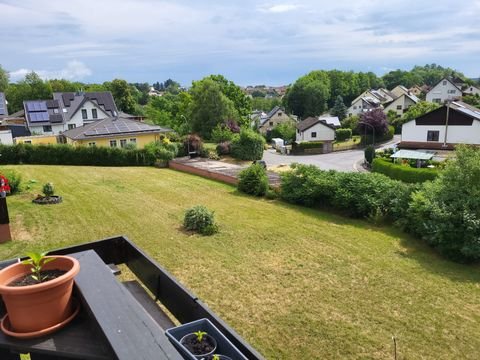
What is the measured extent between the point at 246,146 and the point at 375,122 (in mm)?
26004

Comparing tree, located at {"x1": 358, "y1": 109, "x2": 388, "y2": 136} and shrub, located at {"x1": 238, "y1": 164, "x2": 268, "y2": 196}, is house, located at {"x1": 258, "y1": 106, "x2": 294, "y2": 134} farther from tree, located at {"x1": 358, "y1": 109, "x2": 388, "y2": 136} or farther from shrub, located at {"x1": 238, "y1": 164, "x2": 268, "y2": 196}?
shrub, located at {"x1": 238, "y1": 164, "x2": 268, "y2": 196}

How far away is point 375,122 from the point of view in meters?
53.1

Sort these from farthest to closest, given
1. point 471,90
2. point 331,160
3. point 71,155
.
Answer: point 471,90 → point 331,160 → point 71,155

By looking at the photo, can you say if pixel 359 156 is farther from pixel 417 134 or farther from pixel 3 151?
pixel 3 151

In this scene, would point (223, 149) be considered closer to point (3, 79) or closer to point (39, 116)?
point (39, 116)

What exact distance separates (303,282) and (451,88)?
276ft

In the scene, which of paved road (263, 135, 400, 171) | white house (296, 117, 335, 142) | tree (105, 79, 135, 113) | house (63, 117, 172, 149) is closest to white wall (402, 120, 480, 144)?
paved road (263, 135, 400, 171)

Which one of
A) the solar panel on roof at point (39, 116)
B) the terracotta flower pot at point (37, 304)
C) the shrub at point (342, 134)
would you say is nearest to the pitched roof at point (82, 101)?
the solar panel on roof at point (39, 116)

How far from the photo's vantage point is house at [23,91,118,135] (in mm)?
46000

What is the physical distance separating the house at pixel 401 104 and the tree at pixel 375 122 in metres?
21.9

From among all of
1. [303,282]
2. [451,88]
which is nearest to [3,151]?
[303,282]

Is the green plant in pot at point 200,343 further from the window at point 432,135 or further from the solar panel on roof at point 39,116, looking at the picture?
the solar panel on roof at point 39,116

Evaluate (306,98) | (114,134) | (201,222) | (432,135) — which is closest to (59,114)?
(114,134)

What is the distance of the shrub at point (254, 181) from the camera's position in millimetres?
19656
